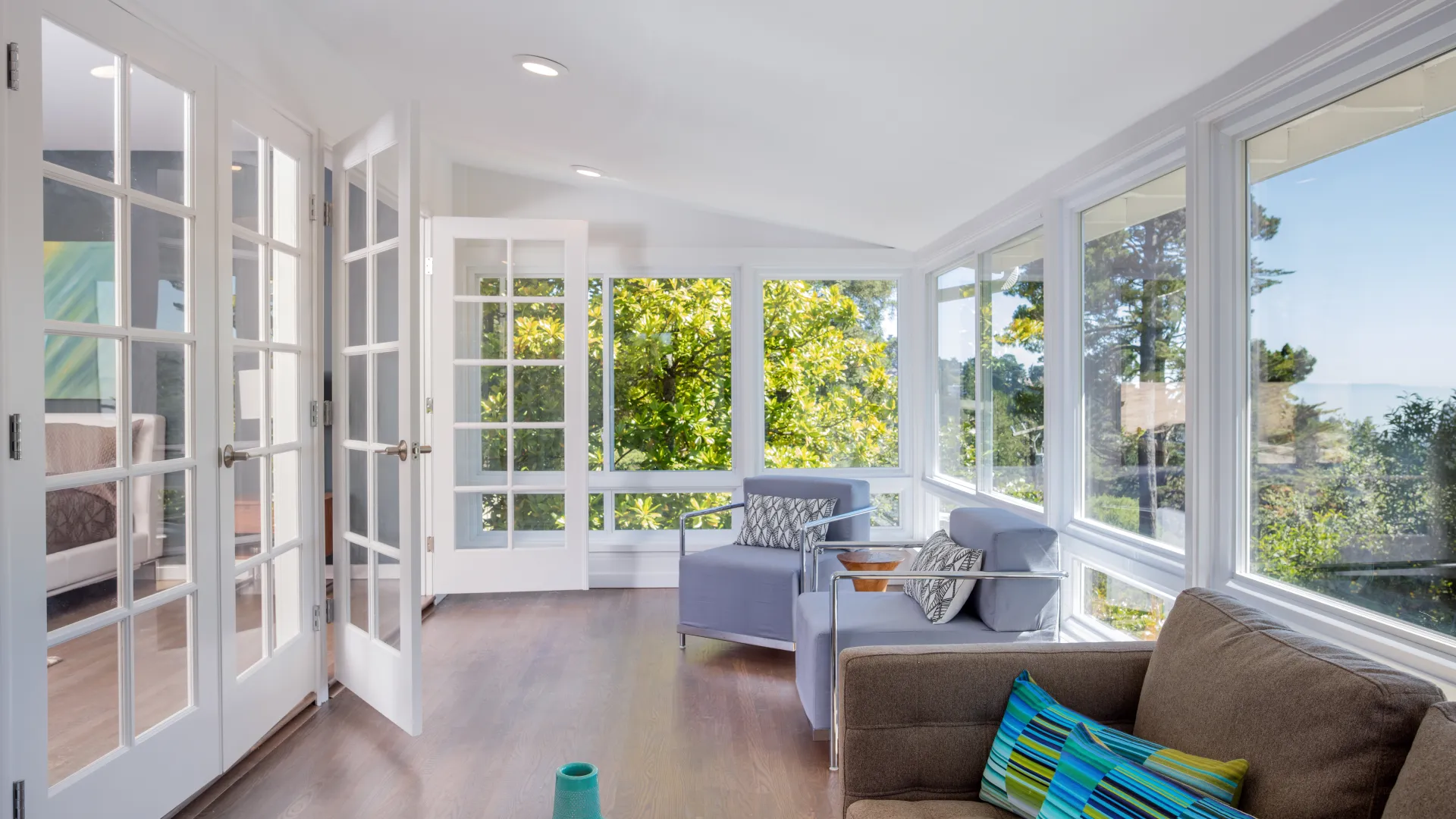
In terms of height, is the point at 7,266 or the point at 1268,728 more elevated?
the point at 7,266

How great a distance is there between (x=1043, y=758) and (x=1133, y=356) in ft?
5.59

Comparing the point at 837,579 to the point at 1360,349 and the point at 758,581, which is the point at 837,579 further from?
the point at 1360,349

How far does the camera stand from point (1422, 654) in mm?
1681

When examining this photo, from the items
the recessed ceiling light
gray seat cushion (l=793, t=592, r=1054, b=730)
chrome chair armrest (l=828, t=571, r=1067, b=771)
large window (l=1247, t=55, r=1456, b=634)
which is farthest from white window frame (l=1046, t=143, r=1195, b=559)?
the recessed ceiling light

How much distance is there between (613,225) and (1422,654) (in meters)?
4.64

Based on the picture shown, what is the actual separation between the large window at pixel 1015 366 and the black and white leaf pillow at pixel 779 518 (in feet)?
2.90

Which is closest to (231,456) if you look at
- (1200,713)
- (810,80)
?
(810,80)

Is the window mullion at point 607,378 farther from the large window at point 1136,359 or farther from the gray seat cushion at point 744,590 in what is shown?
the large window at point 1136,359

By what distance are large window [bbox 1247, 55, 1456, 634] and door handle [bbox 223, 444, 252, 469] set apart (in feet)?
9.76

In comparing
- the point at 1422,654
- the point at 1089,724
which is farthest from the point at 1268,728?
the point at 1422,654

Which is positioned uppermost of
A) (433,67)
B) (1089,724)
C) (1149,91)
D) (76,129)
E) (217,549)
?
(433,67)

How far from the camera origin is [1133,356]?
111 inches

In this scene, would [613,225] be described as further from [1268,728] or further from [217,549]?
[1268,728]

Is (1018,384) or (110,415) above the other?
(1018,384)
